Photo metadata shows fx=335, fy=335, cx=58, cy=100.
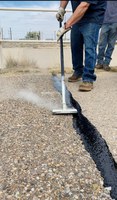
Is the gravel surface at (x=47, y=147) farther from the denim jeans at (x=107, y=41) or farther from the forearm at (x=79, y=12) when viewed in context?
the denim jeans at (x=107, y=41)

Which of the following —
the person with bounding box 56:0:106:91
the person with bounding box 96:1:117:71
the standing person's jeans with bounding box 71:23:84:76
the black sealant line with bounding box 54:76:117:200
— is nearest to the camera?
the black sealant line with bounding box 54:76:117:200

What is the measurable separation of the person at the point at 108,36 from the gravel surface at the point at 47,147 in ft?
7.07

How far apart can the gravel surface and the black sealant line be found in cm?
4

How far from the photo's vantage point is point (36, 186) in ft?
6.61

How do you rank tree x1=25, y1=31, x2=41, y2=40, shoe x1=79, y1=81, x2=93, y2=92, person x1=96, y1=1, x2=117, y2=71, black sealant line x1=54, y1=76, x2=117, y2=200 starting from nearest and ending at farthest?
black sealant line x1=54, y1=76, x2=117, y2=200 → shoe x1=79, y1=81, x2=93, y2=92 → person x1=96, y1=1, x2=117, y2=71 → tree x1=25, y1=31, x2=41, y2=40

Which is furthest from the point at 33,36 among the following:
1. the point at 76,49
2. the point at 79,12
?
the point at 79,12

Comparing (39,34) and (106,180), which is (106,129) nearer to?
(106,180)

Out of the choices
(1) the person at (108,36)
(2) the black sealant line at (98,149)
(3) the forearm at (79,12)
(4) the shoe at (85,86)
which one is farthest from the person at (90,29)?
(1) the person at (108,36)

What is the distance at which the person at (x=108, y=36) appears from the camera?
6086 millimetres

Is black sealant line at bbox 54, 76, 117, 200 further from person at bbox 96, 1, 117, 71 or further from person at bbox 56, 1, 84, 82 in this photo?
person at bbox 96, 1, 117, 71

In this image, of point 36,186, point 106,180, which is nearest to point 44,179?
point 36,186

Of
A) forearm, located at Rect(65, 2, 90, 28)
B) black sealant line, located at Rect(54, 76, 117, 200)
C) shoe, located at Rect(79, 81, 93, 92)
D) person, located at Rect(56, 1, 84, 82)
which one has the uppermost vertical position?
forearm, located at Rect(65, 2, 90, 28)

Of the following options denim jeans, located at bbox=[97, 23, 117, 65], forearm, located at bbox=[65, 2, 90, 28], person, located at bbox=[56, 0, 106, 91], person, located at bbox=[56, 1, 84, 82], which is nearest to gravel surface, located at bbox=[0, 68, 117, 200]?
person, located at bbox=[56, 0, 106, 91]

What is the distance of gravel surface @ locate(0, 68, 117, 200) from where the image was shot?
78.2 inches
